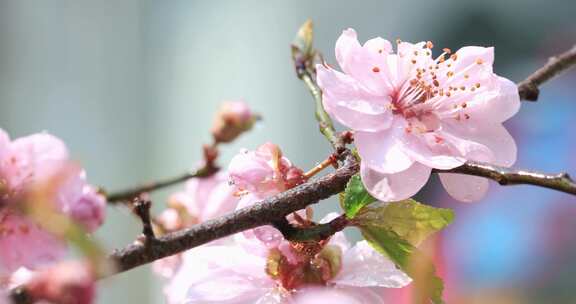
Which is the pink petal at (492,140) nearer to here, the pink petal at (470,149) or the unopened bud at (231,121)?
the pink petal at (470,149)

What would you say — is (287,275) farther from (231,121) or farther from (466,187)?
(231,121)

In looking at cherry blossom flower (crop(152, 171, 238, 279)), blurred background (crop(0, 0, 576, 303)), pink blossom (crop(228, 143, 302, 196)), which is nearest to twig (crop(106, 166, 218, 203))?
cherry blossom flower (crop(152, 171, 238, 279))

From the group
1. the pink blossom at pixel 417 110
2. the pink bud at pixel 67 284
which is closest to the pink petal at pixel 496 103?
the pink blossom at pixel 417 110

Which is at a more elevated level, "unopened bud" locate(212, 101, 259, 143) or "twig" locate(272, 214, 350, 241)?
"unopened bud" locate(212, 101, 259, 143)

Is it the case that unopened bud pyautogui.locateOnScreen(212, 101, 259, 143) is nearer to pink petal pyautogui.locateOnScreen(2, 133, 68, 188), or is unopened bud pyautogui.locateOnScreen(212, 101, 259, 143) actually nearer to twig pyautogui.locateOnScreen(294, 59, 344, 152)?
twig pyautogui.locateOnScreen(294, 59, 344, 152)

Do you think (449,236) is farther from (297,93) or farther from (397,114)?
(397,114)

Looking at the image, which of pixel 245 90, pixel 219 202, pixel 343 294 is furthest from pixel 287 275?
pixel 245 90
